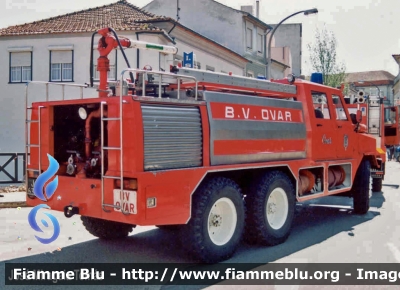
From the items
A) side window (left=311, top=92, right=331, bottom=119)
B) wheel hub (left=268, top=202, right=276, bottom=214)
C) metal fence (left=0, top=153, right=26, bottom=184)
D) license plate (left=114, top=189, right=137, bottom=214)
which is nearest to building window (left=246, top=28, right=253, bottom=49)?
metal fence (left=0, top=153, right=26, bottom=184)

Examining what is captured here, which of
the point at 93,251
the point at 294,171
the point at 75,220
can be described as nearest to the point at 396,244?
the point at 294,171

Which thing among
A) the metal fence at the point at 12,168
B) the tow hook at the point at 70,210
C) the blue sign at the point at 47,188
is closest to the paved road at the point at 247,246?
the blue sign at the point at 47,188

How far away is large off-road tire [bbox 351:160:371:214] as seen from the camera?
392 inches

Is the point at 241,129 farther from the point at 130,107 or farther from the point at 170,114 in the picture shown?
the point at 130,107

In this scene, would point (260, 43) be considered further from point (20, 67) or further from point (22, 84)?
point (22, 84)

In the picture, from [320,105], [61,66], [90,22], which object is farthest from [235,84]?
[90,22]

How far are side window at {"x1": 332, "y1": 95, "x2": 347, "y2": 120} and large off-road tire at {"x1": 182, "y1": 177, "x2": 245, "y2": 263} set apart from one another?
3.55 metres

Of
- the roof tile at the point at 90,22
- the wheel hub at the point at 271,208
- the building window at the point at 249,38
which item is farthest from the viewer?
the building window at the point at 249,38

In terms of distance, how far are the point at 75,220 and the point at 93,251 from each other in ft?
9.36

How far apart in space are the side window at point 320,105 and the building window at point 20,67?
1715cm

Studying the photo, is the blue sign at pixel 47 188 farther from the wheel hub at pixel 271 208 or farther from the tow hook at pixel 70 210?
the wheel hub at pixel 271 208

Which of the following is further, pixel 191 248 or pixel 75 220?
pixel 75 220

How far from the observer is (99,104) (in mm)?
6191

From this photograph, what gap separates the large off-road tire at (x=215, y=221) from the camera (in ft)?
19.9
